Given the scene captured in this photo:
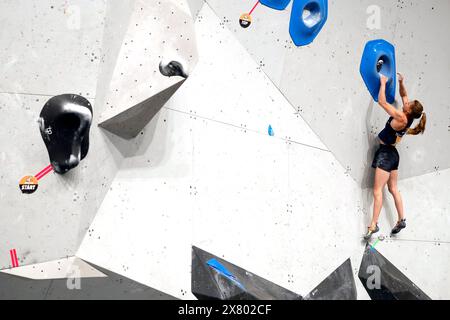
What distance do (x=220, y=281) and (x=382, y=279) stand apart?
1483mm

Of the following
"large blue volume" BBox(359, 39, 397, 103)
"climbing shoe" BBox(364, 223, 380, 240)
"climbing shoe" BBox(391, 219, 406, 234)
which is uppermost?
"large blue volume" BBox(359, 39, 397, 103)

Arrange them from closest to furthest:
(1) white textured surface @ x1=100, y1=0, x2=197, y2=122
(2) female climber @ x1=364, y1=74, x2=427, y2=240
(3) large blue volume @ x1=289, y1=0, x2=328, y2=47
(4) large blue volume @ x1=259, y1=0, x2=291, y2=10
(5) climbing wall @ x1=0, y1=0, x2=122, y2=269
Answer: (5) climbing wall @ x1=0, y1=0, x2=122, y2=269 < (1) white textured surface @ x1=100, y1=0, x2=197, y2=122 < (4) large blue volume @ x1=259, y1=0, x2=291, y2=10 < (3) large blue volume @ x1=289, y1=0, x2=328, y2=47 < (2) female climber @ x1=364, y1=74, x2=427, y2=240

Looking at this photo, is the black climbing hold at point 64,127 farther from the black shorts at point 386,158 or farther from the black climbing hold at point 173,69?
the black shorts at point 386,158

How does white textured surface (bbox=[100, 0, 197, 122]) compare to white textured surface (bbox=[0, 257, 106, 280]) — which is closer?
white textured surface (bbox=[0, 257, 106, 280])

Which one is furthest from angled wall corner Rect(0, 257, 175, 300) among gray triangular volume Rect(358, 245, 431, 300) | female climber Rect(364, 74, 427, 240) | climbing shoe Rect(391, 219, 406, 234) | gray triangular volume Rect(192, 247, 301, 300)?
climbing shoe Rect(391, 219, 406, 234)

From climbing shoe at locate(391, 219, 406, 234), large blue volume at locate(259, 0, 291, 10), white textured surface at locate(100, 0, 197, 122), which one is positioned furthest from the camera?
climbing shoe at locate(391, 219, 406, 234)

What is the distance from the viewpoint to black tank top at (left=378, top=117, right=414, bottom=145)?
516 centimetres

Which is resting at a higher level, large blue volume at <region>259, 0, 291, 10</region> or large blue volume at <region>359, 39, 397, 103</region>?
large blue volume at <region>259, 0, 291, 10</region>

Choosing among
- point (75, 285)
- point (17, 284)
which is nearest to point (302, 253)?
point (75, 285)

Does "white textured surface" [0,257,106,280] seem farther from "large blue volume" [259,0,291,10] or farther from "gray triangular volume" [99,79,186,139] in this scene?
"large blue volume" [259,0,291,10]

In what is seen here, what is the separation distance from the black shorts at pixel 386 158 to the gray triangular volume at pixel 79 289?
6.38 feet

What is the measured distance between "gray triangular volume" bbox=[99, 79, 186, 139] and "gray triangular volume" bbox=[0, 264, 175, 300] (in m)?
0.79

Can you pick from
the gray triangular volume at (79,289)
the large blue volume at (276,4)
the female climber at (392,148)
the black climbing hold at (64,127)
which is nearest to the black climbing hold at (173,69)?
the black climbing hold at (64,127)

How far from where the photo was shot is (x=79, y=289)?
12.6ft
